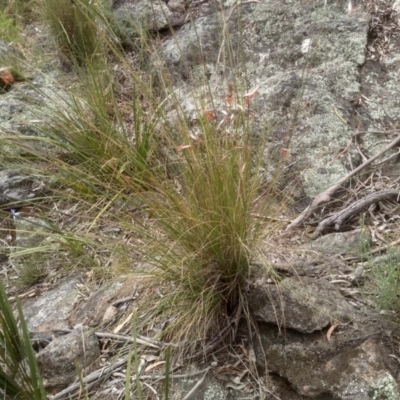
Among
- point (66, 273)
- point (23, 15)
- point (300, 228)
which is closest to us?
point (300, 228)

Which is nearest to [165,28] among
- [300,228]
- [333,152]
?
[333,152]

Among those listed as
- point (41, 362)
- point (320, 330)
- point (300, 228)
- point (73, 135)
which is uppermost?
point (73, 135)

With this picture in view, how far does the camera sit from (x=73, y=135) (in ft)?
8.64

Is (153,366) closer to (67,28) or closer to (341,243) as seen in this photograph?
(341,243)

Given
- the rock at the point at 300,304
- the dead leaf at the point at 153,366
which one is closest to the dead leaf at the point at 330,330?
the rock at the point at 300,304

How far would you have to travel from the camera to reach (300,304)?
1.74m

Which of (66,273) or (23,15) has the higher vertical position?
(23,15)

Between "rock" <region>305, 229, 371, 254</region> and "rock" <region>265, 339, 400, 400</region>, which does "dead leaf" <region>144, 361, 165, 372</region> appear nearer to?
"rock" <region>265, 339, 400, 400</region>

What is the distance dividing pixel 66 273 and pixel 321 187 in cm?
115

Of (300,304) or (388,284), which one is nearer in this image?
(388,284)

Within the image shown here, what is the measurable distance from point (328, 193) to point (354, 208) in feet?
0.48

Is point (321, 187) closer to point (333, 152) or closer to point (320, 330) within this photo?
point (333, 152)

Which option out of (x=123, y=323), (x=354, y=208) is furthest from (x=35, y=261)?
(x=354, y=208)

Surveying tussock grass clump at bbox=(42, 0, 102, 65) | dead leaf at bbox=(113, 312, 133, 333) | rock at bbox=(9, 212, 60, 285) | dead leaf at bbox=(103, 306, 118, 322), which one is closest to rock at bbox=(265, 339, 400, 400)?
dead leaf at bbox=(113, 312, 133, 333)
